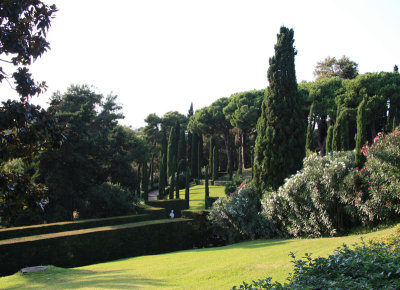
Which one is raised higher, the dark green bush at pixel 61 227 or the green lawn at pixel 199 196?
the dark green bush at pixel 61 227

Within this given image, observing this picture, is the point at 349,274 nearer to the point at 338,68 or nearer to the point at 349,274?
the point at 349,274

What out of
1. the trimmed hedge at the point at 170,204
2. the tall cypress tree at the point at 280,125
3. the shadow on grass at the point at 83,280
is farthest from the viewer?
the trimmed hedge at the point at 170,204

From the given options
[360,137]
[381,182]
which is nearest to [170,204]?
[360,137]

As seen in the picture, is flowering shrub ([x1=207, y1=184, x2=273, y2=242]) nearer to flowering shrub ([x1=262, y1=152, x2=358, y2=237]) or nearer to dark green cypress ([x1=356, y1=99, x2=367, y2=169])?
flowering shrub ([x1=262, y1=152, x2=358, y2=237])

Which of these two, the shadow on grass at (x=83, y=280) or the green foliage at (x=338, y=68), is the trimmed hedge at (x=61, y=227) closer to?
the shadow on grass at (x=83, y=280)

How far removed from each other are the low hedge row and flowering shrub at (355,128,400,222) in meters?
8.58

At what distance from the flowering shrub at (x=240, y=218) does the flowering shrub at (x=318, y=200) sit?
1.41 m

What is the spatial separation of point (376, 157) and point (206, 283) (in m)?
7.45

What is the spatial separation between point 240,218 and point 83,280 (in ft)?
26.5

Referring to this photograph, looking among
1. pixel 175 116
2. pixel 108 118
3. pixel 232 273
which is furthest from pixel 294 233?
pixel 175 116

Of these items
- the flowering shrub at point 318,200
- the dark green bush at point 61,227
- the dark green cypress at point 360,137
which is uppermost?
the dark green cypress at point 360,137

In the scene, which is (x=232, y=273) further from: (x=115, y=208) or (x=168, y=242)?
(x=115, y=208)

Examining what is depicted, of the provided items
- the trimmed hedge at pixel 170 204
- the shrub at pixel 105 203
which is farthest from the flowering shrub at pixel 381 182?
the trimmed hedge at pixel 170 204

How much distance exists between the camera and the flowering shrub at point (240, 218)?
14.3 m
